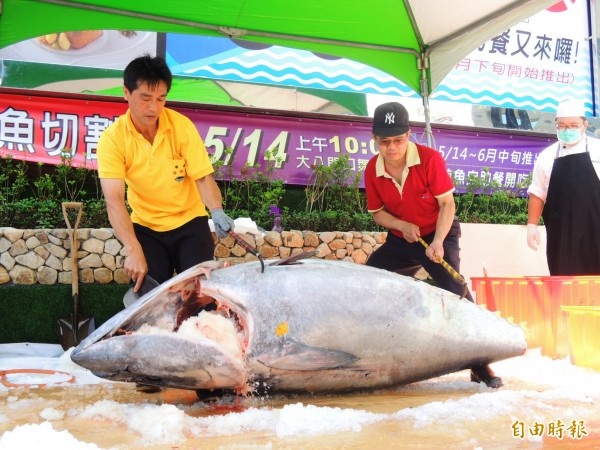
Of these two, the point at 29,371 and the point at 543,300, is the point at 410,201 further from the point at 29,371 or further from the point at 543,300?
the point at 29,371

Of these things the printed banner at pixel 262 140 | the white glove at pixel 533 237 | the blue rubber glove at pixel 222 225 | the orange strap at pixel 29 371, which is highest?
the printed banner at pixel 262 140

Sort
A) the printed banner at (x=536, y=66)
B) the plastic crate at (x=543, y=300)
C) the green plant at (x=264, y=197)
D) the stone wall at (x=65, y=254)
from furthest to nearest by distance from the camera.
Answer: the printed banner at (x=536, y=66) < the green plant at (x=264, y=197) < the stone wall at (x=65, y=254) < the plastic crate at (x=543, y=300)

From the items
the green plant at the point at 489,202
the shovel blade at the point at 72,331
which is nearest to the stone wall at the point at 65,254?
the shovel blade at the point at 72,331

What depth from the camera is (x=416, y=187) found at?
395cm

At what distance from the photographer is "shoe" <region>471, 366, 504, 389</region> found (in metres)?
3.01

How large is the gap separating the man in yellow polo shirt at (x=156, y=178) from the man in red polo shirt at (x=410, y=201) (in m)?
1.17

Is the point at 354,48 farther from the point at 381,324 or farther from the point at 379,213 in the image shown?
the point at 381,324

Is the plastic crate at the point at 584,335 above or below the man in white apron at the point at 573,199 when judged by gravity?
below

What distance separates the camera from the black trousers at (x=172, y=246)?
3451 millimetres

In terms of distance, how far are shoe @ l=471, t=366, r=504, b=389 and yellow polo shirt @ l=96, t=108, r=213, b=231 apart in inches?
70.8

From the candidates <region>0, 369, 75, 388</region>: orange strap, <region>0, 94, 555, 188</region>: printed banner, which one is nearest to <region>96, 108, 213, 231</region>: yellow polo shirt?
<region>0, 369, 75, 388</region>: orange strap

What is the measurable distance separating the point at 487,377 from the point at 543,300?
990 millimetres

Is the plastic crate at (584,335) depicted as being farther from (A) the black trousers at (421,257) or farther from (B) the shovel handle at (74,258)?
(B) the shovel handle at (74,258)

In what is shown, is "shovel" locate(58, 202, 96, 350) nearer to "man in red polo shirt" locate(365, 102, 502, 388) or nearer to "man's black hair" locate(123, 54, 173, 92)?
"man's black hair" locate(123, 54, 173, 92)
